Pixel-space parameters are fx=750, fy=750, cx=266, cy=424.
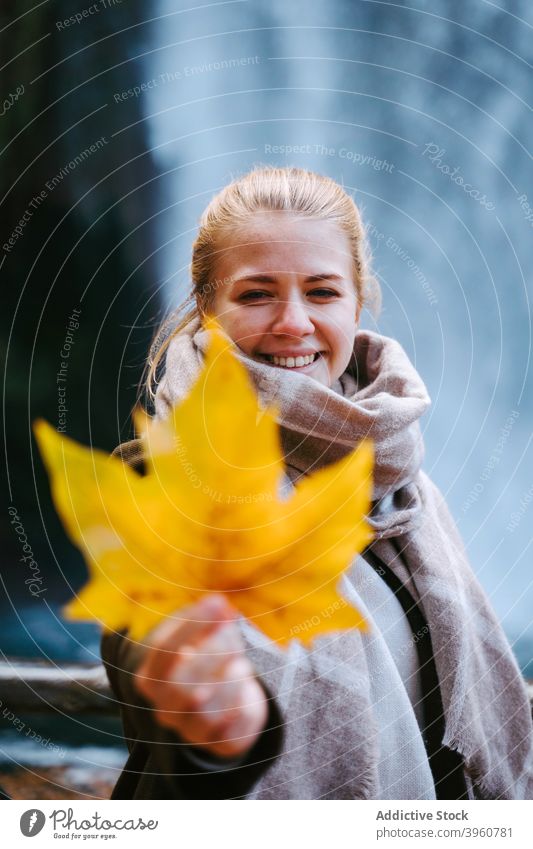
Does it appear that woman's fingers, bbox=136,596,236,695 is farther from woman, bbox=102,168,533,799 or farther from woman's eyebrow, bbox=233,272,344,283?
woman's eyebrow, bbox=233,272,344,283

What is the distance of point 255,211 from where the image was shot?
1.60 ft

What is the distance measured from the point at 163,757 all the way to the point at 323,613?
5.2 inches

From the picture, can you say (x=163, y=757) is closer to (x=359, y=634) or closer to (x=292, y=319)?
(x=359, y=634)

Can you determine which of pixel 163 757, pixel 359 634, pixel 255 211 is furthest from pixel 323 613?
pixel 255 211

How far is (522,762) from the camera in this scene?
54 cm

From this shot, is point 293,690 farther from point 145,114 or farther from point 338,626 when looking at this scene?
point 145,114

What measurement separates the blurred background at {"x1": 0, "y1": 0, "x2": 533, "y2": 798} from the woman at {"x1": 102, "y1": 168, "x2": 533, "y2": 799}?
33 millimetres

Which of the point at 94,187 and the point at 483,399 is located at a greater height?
the point at 94,187

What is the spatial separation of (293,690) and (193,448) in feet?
0.55

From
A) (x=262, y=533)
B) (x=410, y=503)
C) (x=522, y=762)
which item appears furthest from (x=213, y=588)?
(x=522, y=762)

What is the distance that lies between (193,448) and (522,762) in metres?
0.33

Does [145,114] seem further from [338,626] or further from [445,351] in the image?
[338,626]

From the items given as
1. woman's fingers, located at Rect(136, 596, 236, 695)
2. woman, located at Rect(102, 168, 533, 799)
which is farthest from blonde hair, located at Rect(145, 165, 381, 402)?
woman's fingers, located at Rect(136, 596, 236, 695)
